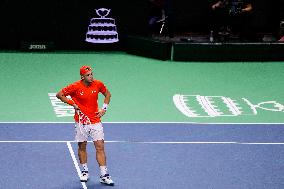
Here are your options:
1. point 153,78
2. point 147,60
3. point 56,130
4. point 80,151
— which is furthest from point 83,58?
point 80,151

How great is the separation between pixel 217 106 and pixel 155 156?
14.6ft

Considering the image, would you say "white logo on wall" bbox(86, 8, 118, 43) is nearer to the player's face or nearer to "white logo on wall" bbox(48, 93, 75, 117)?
"white logo on wall" bbox(48, 93, 75, 117)

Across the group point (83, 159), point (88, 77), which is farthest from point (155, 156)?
point (88, 77)

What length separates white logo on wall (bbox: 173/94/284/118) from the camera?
15.1m

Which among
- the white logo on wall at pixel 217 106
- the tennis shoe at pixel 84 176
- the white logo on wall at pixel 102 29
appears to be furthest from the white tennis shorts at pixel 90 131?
the white logo on wall at pixel 102 29

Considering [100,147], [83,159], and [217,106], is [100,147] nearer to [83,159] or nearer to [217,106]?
[83,159]

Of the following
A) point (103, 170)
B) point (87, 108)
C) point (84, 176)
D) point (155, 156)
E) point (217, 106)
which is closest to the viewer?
point (87, 108)

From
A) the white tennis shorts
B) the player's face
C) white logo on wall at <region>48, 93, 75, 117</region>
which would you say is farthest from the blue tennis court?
the player's face

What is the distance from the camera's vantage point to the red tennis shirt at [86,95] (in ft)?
31.6

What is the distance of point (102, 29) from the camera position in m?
24.5

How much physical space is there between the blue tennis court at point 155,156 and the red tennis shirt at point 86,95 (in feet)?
3.16

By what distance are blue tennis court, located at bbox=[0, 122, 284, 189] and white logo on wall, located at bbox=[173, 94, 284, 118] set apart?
1163 mm

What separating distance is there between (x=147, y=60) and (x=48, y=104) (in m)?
7.49

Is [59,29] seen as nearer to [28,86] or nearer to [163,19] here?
[163,19]
